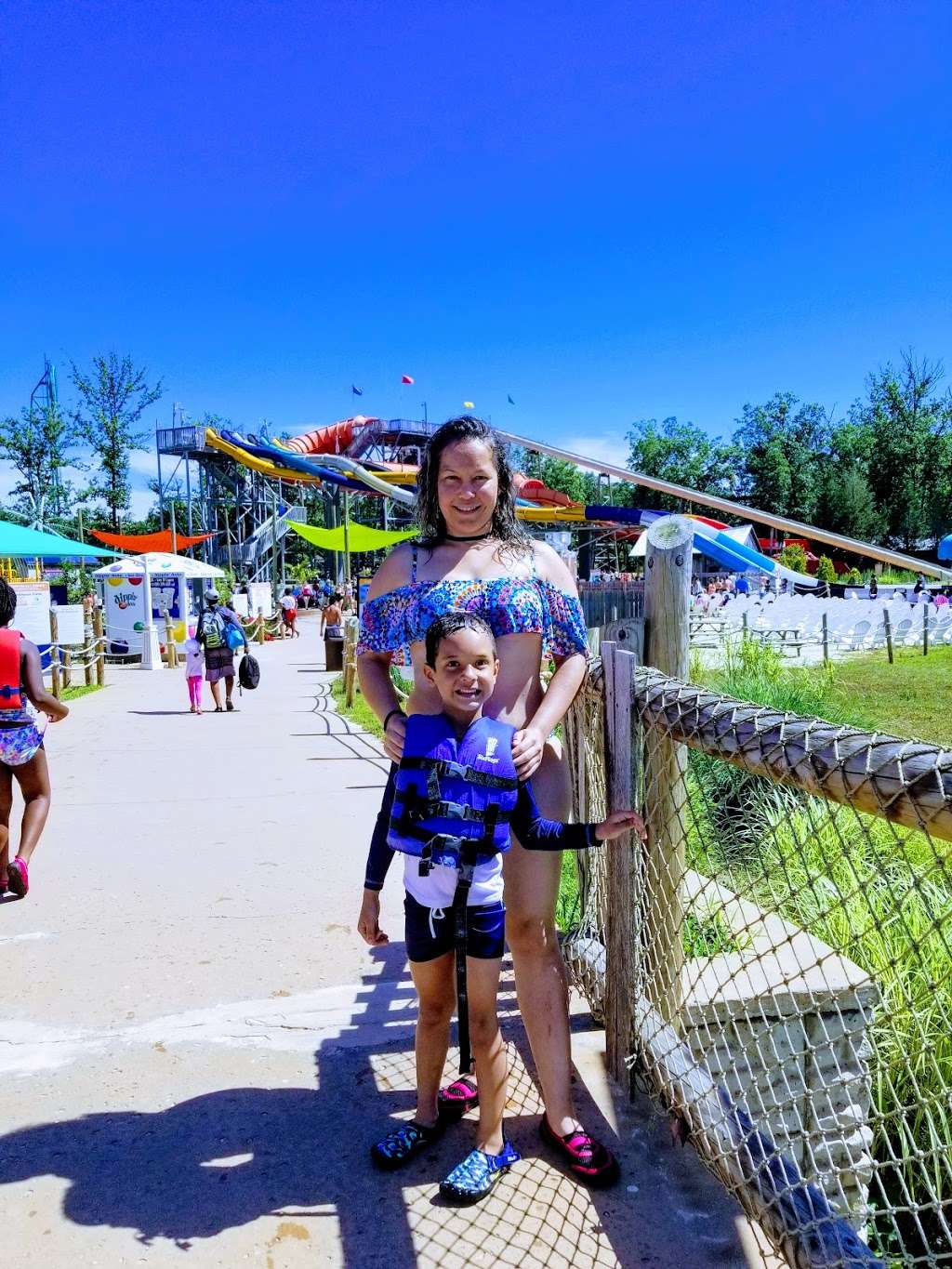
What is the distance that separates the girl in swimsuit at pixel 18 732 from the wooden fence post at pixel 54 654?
6.40 metres

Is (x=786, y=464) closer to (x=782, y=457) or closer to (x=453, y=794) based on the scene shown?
(x=782, y=457)

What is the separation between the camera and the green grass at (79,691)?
12.2 metres

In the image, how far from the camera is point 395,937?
384cm

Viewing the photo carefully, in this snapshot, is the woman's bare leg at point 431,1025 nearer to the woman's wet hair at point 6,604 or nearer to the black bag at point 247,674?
the woman's wet hair at point 6,604

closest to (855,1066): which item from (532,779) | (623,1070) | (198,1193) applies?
(623,1070)

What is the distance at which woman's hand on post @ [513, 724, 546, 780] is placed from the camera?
6.79 feet

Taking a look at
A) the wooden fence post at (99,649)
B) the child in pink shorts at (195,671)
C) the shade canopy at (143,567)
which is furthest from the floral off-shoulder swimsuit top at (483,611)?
the shade canopy at (143,567)

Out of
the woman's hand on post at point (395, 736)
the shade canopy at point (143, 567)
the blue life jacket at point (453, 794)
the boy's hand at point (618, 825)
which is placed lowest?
the boy's hand at point (618, 825)

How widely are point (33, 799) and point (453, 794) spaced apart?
333 cm

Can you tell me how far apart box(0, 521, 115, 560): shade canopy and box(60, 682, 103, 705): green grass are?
6.58 feet

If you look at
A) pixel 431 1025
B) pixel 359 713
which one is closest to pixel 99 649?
pixel 359 713

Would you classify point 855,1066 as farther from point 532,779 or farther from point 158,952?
point 158,952

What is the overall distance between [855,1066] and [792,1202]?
128 cm

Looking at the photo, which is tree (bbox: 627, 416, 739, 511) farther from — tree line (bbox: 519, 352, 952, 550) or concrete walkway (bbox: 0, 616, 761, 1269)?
concrete walkway (bbox: 0, 616, 761, 1269)
